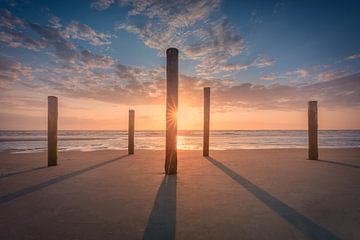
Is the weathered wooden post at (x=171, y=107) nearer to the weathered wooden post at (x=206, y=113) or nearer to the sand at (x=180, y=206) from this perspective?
the sand at (x=180, y=206)

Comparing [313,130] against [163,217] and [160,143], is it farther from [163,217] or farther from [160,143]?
[160,143]

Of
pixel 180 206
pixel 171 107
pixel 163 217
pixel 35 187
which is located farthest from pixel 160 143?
pixel 163 217

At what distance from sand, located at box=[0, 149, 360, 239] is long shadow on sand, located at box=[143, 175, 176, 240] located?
0.01 meters

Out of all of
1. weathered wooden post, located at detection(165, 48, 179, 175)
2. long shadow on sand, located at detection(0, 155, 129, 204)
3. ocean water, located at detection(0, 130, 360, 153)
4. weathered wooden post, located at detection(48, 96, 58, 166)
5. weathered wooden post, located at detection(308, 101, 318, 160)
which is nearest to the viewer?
long shadow on sand, located at detection(0, 155, 129, 204)

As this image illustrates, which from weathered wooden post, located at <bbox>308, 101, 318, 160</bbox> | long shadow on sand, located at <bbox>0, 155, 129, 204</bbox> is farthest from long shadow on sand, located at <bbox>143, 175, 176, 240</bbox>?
weathered wooden post, located at <bbox>308, 101, 318, 160</bbox>

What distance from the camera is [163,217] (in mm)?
3158

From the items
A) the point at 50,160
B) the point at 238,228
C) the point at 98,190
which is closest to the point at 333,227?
the point at 238,228

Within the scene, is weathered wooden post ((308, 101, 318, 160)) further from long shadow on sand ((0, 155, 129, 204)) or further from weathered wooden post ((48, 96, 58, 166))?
weathered wooden post ((48, 96, 58, 166))

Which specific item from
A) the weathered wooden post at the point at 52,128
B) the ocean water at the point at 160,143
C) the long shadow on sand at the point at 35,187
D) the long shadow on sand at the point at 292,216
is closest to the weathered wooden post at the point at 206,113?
the ocean water at the point at 160,143

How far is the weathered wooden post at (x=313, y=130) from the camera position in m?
9.16

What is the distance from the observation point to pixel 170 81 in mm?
6355

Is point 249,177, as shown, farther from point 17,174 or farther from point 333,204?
point 17,174

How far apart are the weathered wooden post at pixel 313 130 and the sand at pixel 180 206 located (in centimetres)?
335

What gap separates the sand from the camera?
2721 mm
